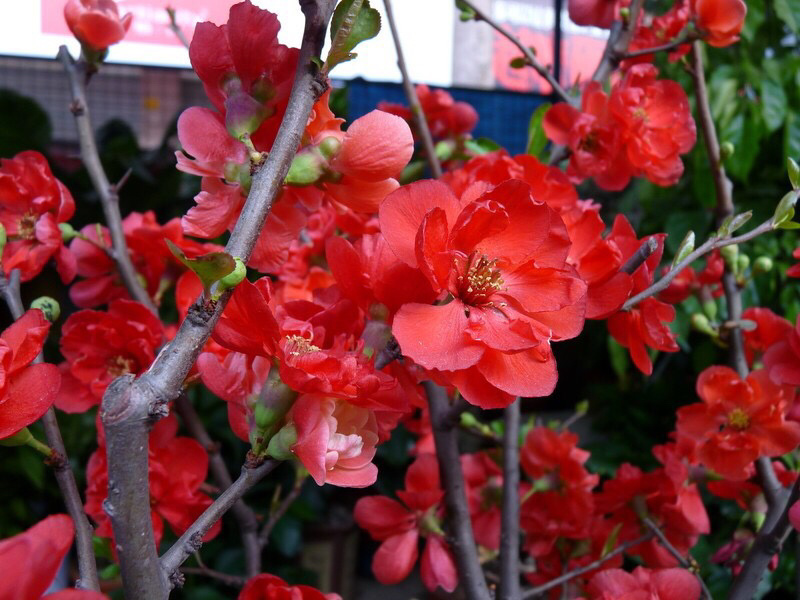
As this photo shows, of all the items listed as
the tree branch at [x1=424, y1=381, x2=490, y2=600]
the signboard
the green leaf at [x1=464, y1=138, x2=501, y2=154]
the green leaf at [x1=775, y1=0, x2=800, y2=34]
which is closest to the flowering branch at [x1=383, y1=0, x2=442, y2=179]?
the green leaf at [x1=464, y1=138, x2=501, y2=154]

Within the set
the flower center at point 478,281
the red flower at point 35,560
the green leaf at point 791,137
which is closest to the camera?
the red flower at point 35,560

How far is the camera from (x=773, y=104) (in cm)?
126

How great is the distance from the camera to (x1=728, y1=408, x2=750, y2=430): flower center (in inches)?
18.5

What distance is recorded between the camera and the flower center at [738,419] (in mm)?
471

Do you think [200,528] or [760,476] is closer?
[200,528]

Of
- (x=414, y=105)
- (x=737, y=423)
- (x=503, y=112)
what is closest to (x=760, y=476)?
(x=737, y=423)

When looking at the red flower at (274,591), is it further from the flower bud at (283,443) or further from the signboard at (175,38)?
the signboard at (175,38)

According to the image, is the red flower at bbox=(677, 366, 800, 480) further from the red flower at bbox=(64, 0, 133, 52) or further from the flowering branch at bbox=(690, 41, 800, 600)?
the red flower at bbox=(64, 0, 133, 52)

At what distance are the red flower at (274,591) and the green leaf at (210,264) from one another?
159 mm

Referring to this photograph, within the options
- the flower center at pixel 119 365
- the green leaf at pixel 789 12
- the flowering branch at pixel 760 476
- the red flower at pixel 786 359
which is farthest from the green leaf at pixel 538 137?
the green leaf at pixel 789 12

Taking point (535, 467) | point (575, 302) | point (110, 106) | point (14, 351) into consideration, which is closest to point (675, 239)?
point (535, 467)

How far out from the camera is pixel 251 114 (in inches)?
12.0

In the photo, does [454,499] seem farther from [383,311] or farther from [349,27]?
[349,27]

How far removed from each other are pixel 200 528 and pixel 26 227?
0.99 feet
